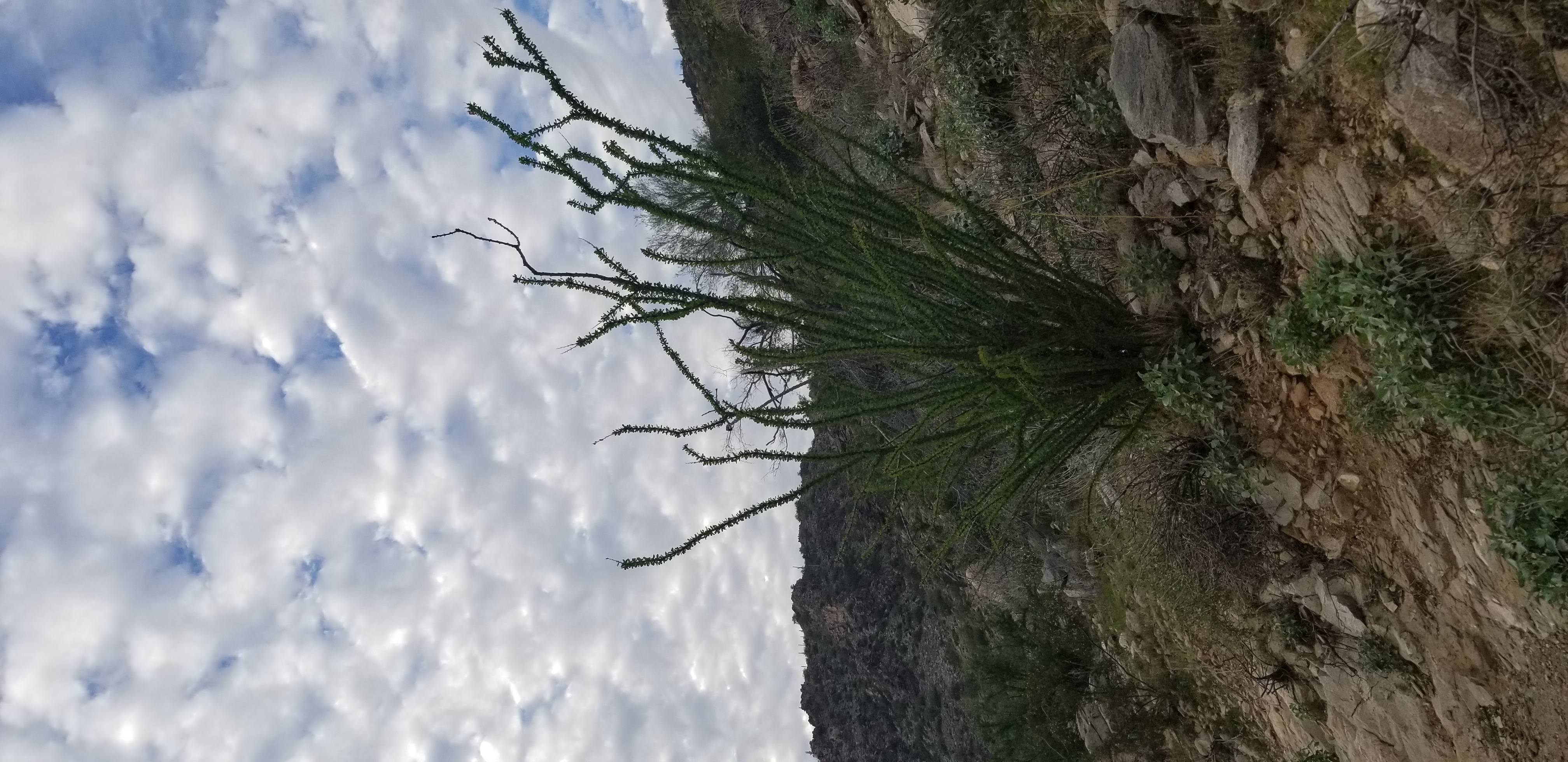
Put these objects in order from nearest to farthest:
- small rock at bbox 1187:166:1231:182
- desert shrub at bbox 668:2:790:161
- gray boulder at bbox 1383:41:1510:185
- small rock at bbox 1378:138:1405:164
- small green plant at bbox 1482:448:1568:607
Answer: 1. gray boulder at bbox 1383:41:1510:185
2. small green plant at bbox 1482:448:1568:607
3. small rock at bbox 1378:138:1405:164
4. small rock at bbox 1187:166:1231:182
5. desert shrub at bbox 668:2:790:161

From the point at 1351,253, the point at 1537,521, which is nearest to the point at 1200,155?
the point at 1351,253

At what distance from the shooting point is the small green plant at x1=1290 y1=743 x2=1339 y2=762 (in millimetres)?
3387

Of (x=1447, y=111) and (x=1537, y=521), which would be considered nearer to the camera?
(x=1447, y=111)

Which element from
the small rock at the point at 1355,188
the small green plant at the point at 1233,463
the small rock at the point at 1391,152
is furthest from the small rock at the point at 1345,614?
the small rock at the point at 1391,152

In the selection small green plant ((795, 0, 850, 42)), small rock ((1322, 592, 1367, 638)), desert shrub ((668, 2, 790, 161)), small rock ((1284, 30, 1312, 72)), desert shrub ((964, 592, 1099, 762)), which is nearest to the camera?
small rock ((1284, 30, 1312, 72))

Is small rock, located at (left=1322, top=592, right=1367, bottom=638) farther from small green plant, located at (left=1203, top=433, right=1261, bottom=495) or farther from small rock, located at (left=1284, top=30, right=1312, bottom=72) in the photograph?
small rock, located at (left=1284, top=30, right=1312, bottom=72)

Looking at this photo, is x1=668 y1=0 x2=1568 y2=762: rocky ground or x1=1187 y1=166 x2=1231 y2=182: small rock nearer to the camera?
x1=668 y1=0 x2=1568 y2=762: rocky ground

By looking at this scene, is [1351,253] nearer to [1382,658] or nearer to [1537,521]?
[1537,521]

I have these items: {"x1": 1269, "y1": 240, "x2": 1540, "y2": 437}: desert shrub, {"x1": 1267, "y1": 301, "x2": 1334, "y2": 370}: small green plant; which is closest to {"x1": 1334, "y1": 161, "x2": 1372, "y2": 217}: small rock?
{"x1": 1269, "y1": 240, "x2": 1540, "y2": 437}: desert shrub

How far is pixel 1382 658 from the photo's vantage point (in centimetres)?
287

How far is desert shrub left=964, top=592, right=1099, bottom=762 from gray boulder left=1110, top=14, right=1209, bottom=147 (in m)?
3.87

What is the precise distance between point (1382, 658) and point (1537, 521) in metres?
1.01

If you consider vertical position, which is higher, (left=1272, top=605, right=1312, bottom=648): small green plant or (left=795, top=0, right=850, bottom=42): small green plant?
(left=795, top=0, right=850, bottom=42): small green plant

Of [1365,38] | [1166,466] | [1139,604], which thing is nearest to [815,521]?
[1139,604]
